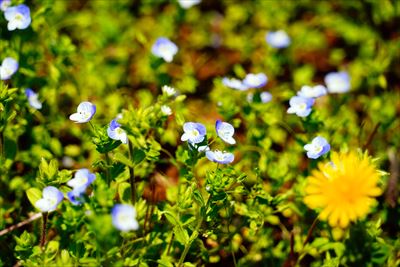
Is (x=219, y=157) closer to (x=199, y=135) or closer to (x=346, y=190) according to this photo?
(x=199, y=135)

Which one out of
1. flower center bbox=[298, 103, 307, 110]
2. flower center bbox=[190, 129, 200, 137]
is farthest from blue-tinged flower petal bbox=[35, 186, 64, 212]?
flower center bbox=[298, 103, 307, 110]

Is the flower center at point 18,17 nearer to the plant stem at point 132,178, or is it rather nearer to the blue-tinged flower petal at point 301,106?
the plant stem at point 132,178

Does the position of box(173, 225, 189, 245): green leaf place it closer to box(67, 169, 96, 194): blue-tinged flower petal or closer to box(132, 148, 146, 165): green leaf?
box(132, 148, 146, 165): green leaf

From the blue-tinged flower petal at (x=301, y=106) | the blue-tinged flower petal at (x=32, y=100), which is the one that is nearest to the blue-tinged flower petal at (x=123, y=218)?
the blue-tinged flower petal at (x=301, y=106)

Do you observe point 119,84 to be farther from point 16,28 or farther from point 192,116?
point 16,28

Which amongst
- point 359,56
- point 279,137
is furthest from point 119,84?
point 359,56

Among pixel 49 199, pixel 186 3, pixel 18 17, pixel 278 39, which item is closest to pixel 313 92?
pixel 278 39
